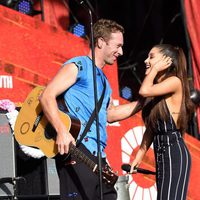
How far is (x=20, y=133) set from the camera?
4902 millimetres

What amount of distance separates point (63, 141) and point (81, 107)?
15.3 inches

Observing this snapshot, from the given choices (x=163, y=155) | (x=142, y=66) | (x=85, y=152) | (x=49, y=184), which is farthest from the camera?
(x=142, y=66)

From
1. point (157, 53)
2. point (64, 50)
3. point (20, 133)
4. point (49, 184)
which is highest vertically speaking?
point (64, 50)

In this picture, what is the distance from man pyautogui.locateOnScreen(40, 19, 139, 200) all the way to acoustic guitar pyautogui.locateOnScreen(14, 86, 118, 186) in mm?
58

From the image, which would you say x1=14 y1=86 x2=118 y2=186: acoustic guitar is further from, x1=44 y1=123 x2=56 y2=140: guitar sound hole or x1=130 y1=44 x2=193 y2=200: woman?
x1=130 y1=44 x2=193 y2=200: woman

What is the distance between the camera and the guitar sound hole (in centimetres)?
453

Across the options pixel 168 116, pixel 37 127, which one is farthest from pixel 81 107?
pixel 168 116

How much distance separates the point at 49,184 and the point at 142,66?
15.1 feet

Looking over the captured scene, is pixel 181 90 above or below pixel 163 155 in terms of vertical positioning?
above

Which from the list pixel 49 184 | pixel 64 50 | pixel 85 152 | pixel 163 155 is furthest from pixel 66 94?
pixel 64 50

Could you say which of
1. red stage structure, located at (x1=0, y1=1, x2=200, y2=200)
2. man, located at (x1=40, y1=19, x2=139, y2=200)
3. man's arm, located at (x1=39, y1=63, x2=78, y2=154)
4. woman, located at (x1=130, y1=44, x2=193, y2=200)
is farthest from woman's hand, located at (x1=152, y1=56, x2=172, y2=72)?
red stage structure, located at (x1=0, y1=1, x2=200, y2=200)

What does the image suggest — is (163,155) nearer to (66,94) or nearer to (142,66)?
(66,94)

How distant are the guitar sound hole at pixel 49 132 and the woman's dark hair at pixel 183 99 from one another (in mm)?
839

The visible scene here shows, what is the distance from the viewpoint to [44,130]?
464 cm
